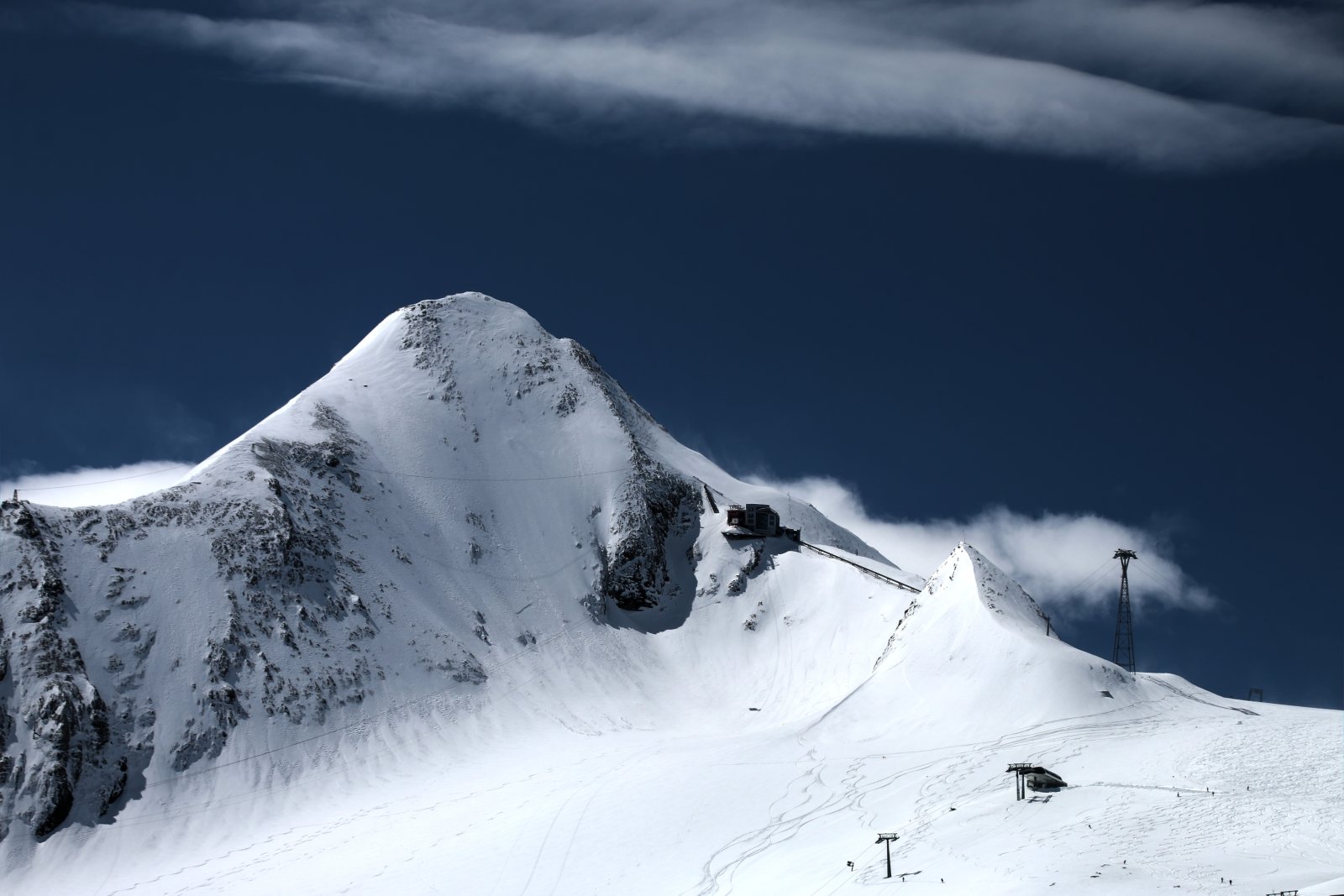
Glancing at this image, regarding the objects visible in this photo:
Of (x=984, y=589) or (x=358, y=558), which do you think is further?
(x=358, y=558)

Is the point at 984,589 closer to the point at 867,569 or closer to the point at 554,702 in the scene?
the point at 867,569

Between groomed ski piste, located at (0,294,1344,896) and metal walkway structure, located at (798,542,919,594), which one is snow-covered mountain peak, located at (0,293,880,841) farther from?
metal walkway structure, located at (798,542,919,594)

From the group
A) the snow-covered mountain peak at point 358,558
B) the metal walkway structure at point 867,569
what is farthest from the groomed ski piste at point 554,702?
the metal walkway structure at point 867,569

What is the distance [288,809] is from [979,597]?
48.2 meters

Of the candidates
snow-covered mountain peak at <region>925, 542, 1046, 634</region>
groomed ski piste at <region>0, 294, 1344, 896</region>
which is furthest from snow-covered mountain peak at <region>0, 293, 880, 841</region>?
snow-covered mountain peak at <region>925, 542, 1046, 634</region>

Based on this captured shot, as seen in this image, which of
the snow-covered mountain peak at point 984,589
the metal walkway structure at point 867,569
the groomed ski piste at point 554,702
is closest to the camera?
the groomed ski piste at point 554,702

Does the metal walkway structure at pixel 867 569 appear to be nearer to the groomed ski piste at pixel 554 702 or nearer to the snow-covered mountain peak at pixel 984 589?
the groomed ski piste at pixel 554 702

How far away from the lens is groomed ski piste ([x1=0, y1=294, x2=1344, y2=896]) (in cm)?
5619

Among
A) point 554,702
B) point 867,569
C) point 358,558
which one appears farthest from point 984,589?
point 358,558

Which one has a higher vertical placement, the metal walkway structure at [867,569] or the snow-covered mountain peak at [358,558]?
the snow-covered mountain peak at [358,558]

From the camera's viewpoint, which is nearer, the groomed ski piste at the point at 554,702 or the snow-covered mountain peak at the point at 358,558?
the groomed ski piste at the point at 554,702

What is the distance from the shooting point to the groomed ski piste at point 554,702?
5619cm

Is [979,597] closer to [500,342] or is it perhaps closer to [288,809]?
[288,809]

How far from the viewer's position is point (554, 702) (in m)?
93.8
